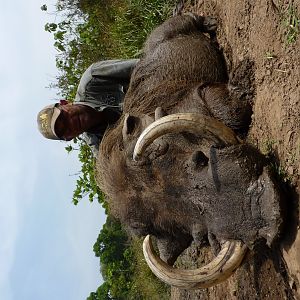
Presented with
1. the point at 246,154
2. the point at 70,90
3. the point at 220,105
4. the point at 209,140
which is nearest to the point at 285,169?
the point at 246,154

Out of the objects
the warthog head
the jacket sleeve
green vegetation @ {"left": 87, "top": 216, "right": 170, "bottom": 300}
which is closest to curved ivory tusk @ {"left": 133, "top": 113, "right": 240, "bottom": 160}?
the warthog head

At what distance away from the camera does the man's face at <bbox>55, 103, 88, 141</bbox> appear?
4877 mm

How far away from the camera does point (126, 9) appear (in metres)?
8.86

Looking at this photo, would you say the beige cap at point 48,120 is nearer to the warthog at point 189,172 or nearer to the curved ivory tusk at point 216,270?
the warthog at point 189,172

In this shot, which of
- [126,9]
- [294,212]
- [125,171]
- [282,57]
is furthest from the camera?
[126,9]

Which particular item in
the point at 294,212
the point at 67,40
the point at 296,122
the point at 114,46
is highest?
the point at 67,40

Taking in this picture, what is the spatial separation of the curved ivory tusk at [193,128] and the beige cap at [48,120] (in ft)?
5.33

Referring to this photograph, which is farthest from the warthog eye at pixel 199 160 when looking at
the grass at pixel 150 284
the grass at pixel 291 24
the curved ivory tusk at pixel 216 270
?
the grass at pixel 150 284

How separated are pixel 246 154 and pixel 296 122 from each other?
327 millimetres

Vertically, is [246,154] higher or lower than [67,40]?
lower

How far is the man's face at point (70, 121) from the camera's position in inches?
192

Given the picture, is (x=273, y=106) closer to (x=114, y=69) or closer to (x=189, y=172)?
(x=189, y=172)

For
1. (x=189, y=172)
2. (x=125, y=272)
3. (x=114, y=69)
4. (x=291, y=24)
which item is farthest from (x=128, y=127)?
(x=125, y=272)

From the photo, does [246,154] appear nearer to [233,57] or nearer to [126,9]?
[233,57]
